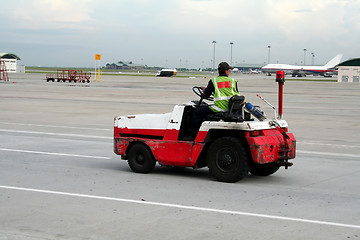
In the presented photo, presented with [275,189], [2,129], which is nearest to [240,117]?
[275,189]

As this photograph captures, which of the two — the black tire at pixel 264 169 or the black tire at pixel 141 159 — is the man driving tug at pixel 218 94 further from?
the black tire at pixel 264 169

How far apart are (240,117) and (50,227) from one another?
4.03 metres

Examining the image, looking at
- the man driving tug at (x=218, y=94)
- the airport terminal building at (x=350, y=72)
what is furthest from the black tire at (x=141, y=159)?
the airport terminal building at (x=350, y=72)

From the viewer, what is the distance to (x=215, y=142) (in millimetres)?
9844

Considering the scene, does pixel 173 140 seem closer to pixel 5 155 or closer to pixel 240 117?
pixel 240 117

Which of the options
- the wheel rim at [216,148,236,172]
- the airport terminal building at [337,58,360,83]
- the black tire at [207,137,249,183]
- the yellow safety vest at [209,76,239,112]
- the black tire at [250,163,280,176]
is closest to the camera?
the black tire at [207,137,249,183]

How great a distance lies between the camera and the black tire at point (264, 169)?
10.5 meters

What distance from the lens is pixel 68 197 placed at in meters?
8.59

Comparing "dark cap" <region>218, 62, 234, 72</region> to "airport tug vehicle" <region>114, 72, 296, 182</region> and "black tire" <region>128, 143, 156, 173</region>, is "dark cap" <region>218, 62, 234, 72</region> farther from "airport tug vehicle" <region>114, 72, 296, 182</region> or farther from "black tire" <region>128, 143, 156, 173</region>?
"black tire" <region>128, 143, 156, 173</region>

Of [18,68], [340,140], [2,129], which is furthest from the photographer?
[18,68]

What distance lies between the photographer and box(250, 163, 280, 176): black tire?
1048 centimetres

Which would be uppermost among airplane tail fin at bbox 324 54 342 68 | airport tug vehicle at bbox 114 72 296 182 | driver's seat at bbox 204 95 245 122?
airplane tail fin at bbox 324 54 342 68

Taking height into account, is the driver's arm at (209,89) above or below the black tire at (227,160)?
above

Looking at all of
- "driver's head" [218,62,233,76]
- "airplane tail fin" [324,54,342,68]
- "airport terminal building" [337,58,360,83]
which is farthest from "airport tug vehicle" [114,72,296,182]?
"airplane tail fin" [324,54,342,68]
